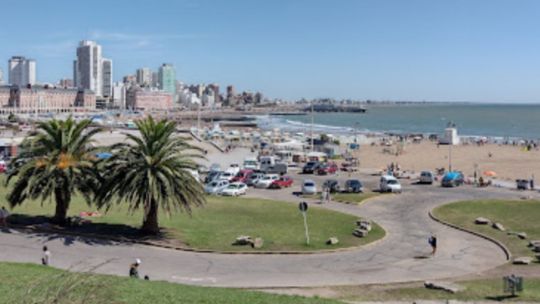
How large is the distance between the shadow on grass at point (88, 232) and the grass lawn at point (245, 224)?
40 cm

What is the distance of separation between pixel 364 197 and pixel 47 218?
18618 millimetres

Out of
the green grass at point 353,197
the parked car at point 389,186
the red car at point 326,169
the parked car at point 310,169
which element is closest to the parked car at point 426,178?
the parked car at point 389,186

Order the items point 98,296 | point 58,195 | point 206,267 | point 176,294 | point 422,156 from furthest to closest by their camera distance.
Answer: point 422,156 → point 58,195 → point 206,267 → point 176,294 → point 98,296

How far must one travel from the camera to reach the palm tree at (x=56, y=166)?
946 inches

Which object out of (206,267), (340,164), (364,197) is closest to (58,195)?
(206,267)

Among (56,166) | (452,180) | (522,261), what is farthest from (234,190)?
(522,261)

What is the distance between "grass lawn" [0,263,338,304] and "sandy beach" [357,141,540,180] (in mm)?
43109

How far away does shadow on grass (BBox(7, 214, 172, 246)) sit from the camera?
22562 mm

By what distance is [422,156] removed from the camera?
71.8m

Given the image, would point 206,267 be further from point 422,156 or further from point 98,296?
point 422,156

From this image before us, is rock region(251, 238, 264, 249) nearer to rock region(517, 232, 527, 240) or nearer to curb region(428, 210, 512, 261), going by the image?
curb region(428, 210, 512, 261)

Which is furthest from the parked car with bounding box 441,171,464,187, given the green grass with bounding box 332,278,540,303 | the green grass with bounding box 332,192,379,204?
the green grass with bounding box 332,278,540,303

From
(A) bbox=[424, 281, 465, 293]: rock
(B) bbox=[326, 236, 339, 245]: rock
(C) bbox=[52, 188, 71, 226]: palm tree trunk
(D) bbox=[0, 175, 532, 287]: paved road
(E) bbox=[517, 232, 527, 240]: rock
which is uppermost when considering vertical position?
(C) bbox=[52, 188, 71, 226]: palm tree trunk

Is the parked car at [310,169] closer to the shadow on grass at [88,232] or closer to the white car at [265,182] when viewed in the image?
the white car at [265,182]
